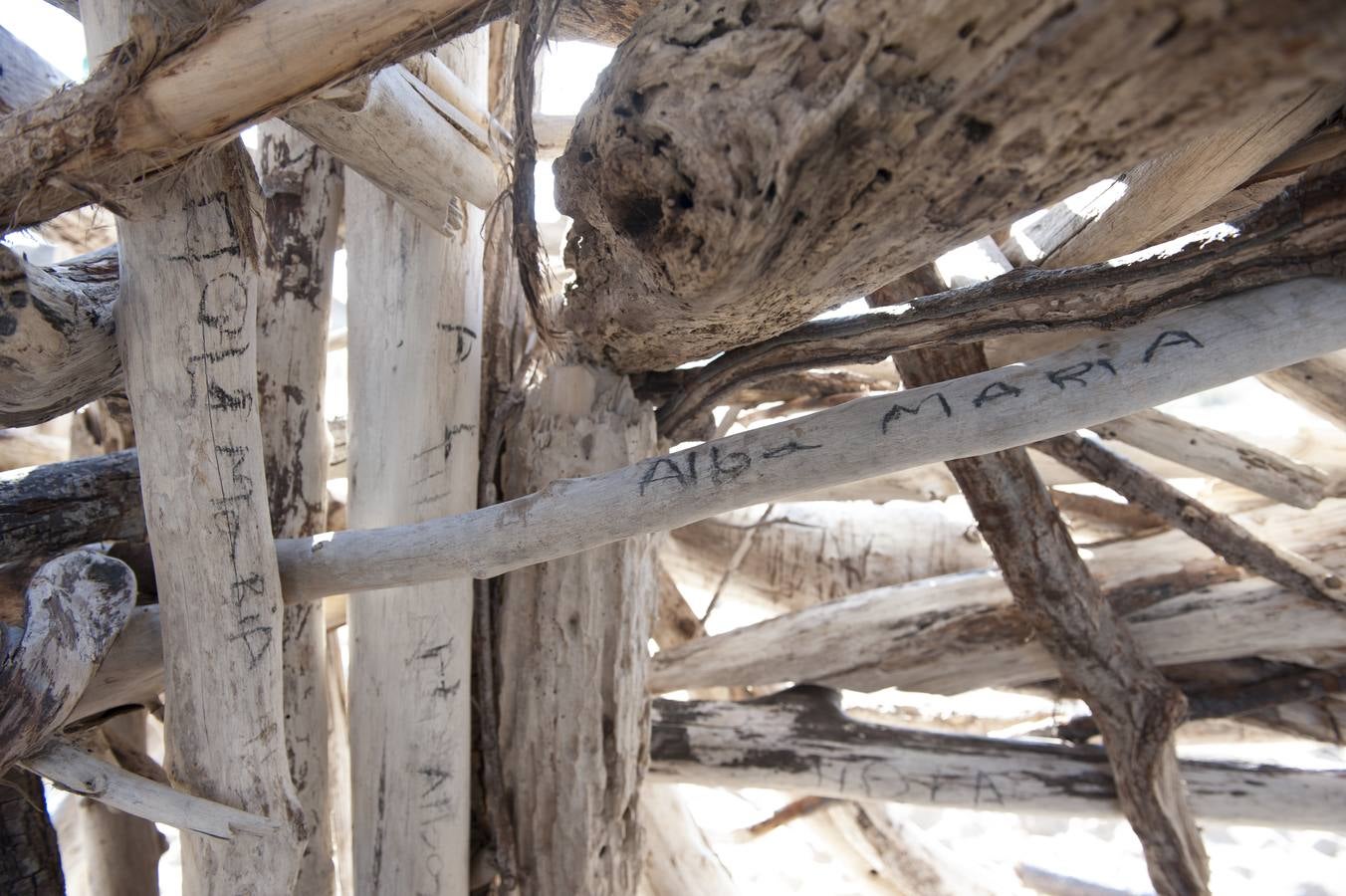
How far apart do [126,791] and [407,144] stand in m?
0.98

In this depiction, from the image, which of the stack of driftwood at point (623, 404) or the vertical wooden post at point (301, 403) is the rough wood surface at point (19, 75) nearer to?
the stack of driftwood at point (623, 404)

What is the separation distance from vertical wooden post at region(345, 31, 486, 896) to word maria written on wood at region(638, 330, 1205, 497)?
2.06 feet

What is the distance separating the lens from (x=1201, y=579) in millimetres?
2277

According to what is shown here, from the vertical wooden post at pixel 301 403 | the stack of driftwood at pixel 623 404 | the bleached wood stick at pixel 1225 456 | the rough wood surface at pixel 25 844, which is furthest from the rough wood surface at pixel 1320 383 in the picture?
the rough wood surface at pixel 25 844

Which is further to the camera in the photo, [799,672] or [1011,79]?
[799,672]

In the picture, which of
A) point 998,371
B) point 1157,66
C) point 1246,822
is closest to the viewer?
point 1157,66

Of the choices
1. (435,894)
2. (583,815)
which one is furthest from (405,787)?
(583,815)

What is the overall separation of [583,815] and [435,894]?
30 cm

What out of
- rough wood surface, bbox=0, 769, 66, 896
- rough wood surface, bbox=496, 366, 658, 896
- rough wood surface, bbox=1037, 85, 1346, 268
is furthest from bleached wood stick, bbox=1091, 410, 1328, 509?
rough wood surface, bbox=0, 769, 66, 896

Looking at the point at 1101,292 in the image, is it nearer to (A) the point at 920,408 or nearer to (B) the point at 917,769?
(A) the point at 920,408

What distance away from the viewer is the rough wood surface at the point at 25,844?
1549 mm

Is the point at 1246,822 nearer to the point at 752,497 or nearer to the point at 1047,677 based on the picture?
the point at 1047,677

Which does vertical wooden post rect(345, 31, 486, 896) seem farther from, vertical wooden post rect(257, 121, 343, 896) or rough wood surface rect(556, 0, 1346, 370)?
rough wood surface rect(556, 0, 1346, 370)

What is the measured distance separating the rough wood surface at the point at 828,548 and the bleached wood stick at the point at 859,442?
1470 mm
